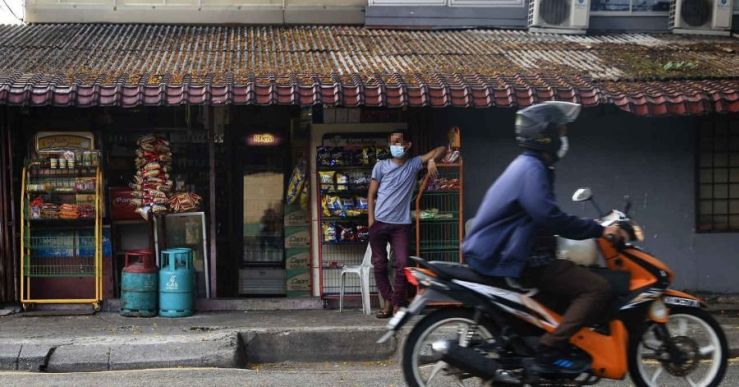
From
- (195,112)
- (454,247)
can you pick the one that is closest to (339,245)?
(454,247)

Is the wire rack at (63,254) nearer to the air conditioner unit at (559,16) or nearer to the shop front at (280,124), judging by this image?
the shop front at (280,124)

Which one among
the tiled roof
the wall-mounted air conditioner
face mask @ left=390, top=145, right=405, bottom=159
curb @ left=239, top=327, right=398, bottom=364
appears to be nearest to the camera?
curb @ left=239, top=327, right=398, bottom=364

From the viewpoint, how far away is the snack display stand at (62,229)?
9695 mm

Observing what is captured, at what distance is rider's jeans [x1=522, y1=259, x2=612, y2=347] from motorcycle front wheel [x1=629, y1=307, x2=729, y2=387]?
1.85ft

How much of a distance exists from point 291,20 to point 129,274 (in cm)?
451

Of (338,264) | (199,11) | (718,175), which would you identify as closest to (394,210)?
(338,264)

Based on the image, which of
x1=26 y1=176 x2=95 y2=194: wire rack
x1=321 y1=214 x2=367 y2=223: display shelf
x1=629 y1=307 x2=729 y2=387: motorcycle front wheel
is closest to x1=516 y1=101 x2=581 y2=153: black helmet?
x1=629 y1=307 x2=729 y2=387: motorcycle front wheel

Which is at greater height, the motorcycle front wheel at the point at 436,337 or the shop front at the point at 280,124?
the shop front at the point at 280,124

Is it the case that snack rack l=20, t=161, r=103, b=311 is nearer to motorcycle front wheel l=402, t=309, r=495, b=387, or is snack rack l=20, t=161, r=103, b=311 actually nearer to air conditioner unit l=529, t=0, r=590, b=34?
motorcycle front wheel l=402, t=309, r=495, b=387

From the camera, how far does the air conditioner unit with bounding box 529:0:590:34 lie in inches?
460

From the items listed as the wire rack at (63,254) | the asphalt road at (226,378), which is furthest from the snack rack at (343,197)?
the wire rack at (63,254)

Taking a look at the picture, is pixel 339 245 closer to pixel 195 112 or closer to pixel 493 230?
pixel 195 112

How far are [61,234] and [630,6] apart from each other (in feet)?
27.7

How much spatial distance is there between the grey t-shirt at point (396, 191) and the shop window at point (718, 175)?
394 centimetres
